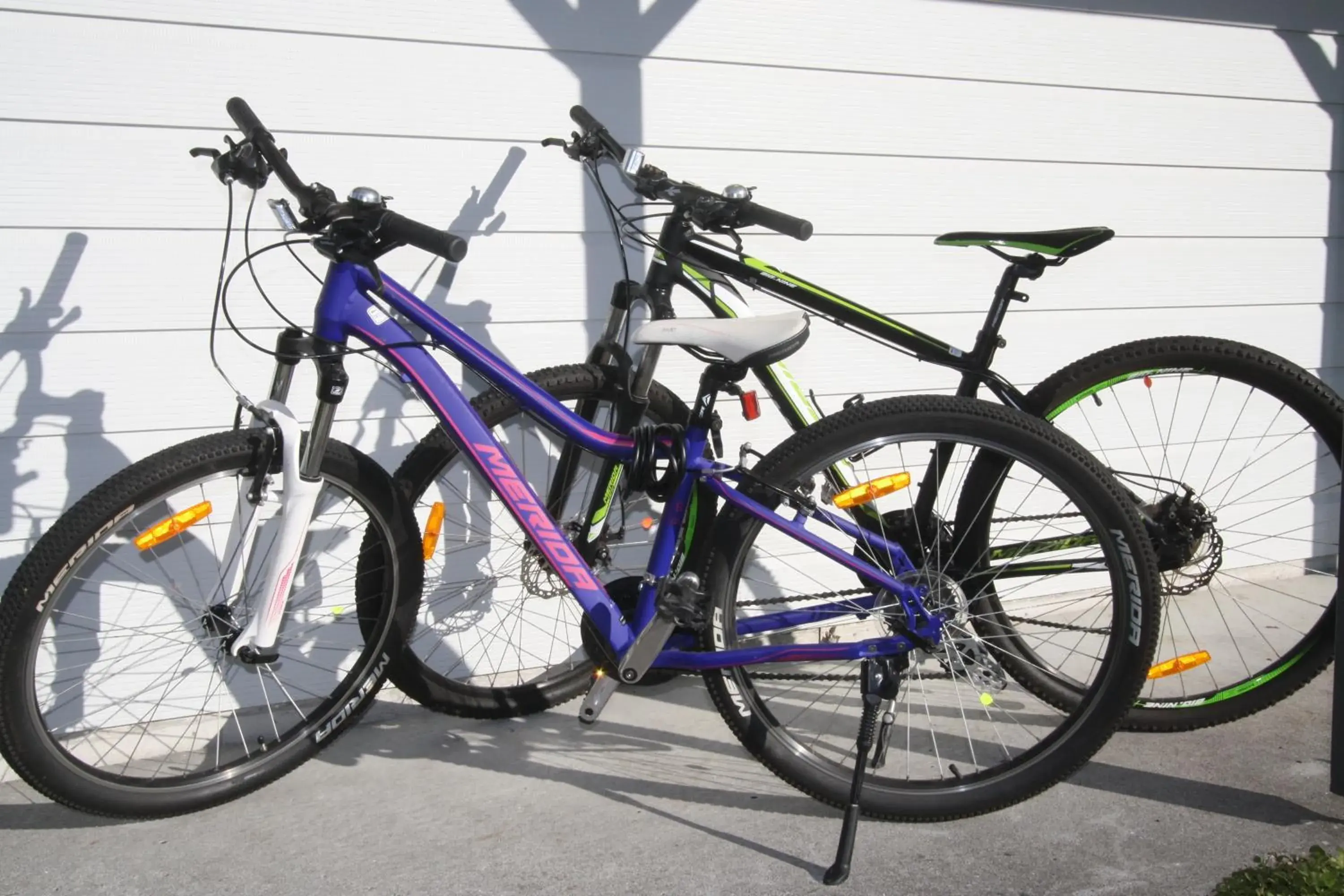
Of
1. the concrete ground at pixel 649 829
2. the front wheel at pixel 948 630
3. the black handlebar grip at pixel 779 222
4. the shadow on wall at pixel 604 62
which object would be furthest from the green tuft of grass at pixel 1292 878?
the shadow on wall at pixel 604 62

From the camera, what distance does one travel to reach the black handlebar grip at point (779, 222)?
2.09m

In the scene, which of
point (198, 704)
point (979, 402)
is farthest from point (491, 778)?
point (979, 402)

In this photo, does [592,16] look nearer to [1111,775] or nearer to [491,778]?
[491,778]

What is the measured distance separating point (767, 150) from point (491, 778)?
172cm

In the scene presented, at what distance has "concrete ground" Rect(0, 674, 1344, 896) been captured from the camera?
2012mm

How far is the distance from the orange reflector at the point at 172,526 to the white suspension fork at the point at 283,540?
0.35 ft

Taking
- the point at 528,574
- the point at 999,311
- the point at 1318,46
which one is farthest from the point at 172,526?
the point at 1318,46

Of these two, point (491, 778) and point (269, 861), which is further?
point (491, 778)

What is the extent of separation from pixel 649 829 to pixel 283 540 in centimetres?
93

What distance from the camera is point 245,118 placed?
200 centimetres

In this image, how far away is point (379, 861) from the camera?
2.09m

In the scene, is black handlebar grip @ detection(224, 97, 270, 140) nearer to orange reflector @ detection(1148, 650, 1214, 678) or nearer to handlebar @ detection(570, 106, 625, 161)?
handlebar @ detection(570, 106, 625, 161)

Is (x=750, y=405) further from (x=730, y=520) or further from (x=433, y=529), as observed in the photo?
(x=433, y=529)

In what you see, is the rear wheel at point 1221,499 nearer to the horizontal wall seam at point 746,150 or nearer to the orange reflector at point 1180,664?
the orange reflector at point 1180,664
